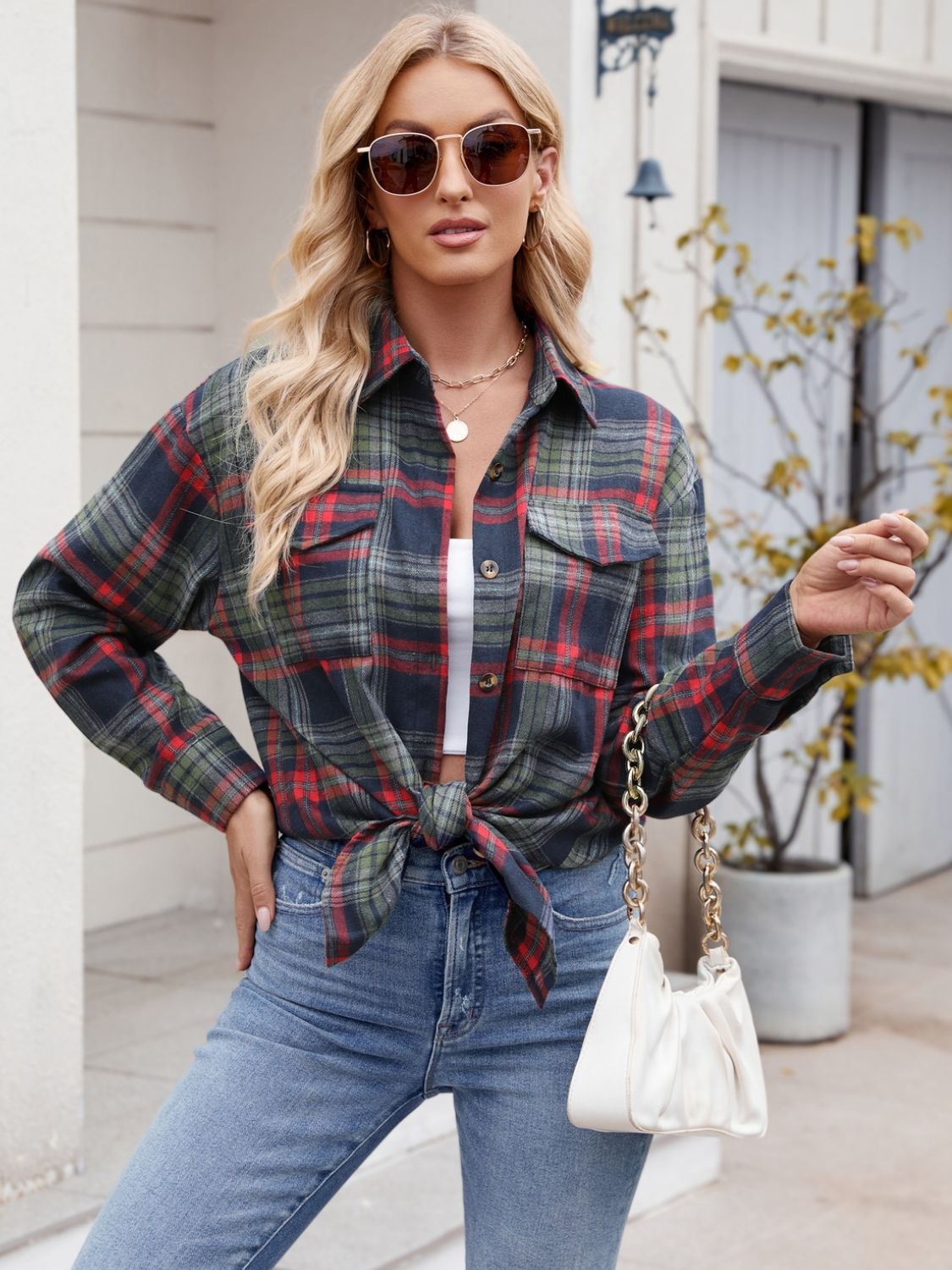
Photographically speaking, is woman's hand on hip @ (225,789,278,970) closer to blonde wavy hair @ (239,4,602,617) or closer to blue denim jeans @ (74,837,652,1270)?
blue denim jeans @ (74,837,652,1270)

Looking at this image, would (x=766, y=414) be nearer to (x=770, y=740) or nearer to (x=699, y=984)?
(x=770, y=740)

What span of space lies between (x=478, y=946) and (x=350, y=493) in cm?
A: 50

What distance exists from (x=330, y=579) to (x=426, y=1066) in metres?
0.53

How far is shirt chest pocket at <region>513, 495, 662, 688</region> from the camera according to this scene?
196cm

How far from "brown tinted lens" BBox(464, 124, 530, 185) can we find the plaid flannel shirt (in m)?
0.20

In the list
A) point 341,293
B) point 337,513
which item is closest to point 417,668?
point 337,513

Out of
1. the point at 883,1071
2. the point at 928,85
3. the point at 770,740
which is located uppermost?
the point at 928,85

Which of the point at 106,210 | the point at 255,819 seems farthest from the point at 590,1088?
the point at 106,210

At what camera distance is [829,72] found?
5688mm

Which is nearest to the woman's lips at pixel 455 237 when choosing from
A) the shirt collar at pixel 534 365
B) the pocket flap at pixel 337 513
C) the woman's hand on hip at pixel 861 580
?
the shirt collar at pixel 534 365

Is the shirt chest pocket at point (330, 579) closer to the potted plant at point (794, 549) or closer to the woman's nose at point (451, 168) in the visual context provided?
the woman's nose at point (451, 168)

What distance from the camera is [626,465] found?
2047 mm

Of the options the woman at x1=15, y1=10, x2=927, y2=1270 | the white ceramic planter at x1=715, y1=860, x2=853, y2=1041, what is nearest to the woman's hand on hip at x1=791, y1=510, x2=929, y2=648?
the woman at x1=15, y1=10, x2=927, y2=1270

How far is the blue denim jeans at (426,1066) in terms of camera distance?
1.89 m
